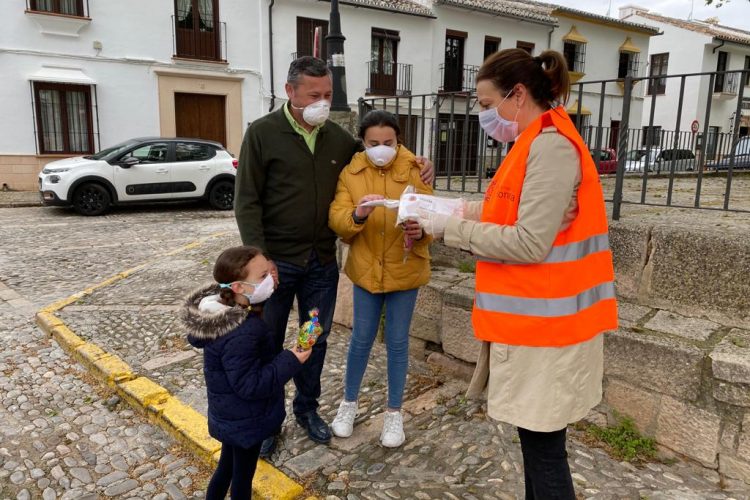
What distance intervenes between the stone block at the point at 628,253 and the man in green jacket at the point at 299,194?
1.19m

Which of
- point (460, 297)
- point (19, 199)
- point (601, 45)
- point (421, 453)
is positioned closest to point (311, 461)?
point (421, 453)

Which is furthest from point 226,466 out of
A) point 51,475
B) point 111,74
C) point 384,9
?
point 384,9

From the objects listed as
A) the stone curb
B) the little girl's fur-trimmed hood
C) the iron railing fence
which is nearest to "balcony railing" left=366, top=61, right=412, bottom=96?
the iron railing fence

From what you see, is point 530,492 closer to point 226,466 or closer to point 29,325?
point 226,466

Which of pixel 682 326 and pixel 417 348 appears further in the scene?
pixel 417 348

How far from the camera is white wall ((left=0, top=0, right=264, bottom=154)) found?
14195 mm

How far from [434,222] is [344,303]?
8.85 feet

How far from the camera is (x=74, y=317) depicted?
492 cm

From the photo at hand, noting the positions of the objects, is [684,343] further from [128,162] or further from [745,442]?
[128,162]

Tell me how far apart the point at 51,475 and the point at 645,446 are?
9.90 feet

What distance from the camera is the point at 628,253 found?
319 cm

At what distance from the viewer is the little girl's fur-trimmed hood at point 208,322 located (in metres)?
2.03

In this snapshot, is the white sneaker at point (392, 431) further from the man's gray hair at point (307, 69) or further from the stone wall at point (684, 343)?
the man's gray hair at point (307, 69)

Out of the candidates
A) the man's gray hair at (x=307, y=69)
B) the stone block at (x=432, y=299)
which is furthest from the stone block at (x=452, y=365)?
the man's gray hair at (x=307, y=69)
